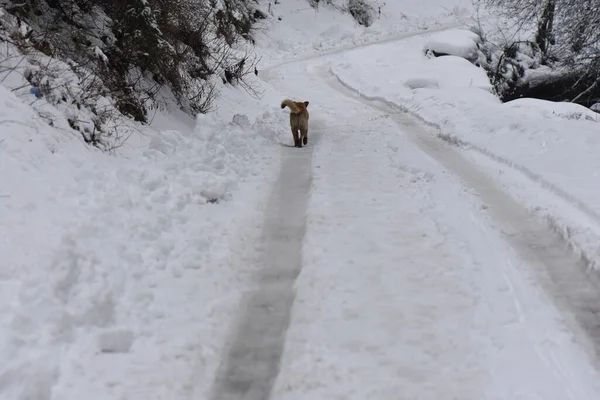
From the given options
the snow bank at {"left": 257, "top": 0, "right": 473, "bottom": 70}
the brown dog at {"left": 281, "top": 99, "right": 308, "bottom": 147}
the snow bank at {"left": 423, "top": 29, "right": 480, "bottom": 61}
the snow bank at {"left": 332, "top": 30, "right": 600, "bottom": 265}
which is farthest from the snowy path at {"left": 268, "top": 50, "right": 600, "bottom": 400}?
the snow bank at {"left": 423, "top": 29, "right": 480, "bottom": 61}

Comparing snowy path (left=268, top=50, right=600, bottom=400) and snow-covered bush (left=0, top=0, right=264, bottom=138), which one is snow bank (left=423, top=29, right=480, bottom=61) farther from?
snowy path (left=268, top=50, right=600, bottom=400)

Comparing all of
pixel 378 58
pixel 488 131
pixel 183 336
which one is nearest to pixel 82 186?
pixel 183 336

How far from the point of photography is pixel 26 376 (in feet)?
9.23

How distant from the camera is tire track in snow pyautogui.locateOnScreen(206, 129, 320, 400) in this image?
3227 mm

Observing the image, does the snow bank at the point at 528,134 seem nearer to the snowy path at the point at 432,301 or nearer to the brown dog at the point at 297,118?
the snowy path at the point at 432,301

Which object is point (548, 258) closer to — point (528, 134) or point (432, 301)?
point (432, 301)

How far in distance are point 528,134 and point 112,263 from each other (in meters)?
7.98

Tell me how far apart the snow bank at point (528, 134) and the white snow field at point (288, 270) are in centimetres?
5

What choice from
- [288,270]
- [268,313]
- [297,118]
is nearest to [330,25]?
[297,118]

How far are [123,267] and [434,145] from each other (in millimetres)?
7080

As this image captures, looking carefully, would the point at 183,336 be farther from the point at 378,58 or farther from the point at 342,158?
the point at 378,58

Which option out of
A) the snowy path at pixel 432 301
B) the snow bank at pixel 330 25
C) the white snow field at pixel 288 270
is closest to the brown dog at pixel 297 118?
the white snow field at pixel 288 270

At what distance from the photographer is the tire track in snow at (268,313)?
3.23 meters

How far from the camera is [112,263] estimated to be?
4.17 meters
